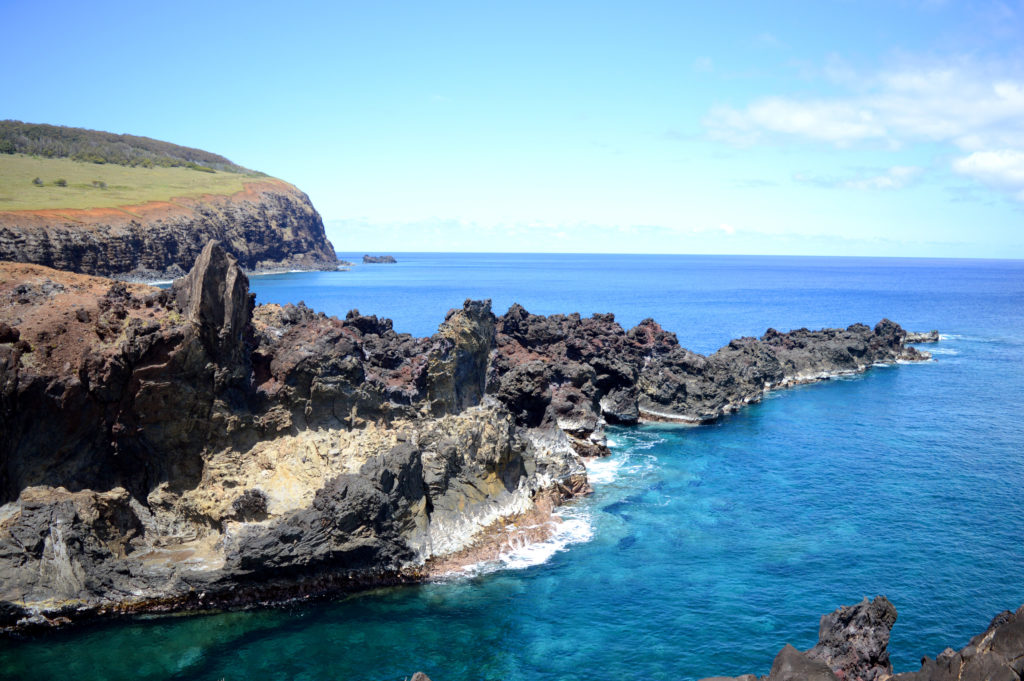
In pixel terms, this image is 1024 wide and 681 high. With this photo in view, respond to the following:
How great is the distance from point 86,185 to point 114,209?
14.5m

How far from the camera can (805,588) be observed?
2709cm

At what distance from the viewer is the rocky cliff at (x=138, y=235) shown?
320 feet

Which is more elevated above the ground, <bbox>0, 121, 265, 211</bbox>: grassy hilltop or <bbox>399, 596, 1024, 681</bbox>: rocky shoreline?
<bbox>0, 121, 265, 211</bbox>: grassy hilltop

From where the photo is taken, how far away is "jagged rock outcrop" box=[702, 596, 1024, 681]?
14.9 m

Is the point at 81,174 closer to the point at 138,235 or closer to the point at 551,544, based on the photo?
the point at 138,235

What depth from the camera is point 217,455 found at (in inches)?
1088

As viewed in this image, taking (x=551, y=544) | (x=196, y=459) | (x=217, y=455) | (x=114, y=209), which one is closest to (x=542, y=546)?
(x=551, y=544)

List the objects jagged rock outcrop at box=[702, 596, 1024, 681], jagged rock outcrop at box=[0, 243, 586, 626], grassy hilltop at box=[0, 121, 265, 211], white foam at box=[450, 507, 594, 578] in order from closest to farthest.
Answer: jagged rock outcrop at box=[702, 596, 1024, 681] → jagged rock outcrop at box=[0, 243, 586, 626] → white foam at box=[450, 507, 594, 578] → grassy hilltop at box=[0, 121, 265, 211]

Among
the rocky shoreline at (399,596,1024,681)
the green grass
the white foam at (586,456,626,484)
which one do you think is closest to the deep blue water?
the white foam at (586,456,626,484)

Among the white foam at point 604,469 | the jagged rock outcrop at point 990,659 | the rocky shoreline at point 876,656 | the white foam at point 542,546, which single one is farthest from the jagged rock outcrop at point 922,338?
the jagged rock outcrop at point 990,659

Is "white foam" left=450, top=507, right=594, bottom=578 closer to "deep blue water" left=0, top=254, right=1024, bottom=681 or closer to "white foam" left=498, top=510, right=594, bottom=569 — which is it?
"white foam" left=498, top=510, right=594, bottom=569

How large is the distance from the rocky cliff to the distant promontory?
19cm

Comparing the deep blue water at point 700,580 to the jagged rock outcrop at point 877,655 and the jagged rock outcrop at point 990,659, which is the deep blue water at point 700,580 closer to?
the jagged rock outcrop at point 877,655

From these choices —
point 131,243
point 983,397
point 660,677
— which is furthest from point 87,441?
point 131,243
